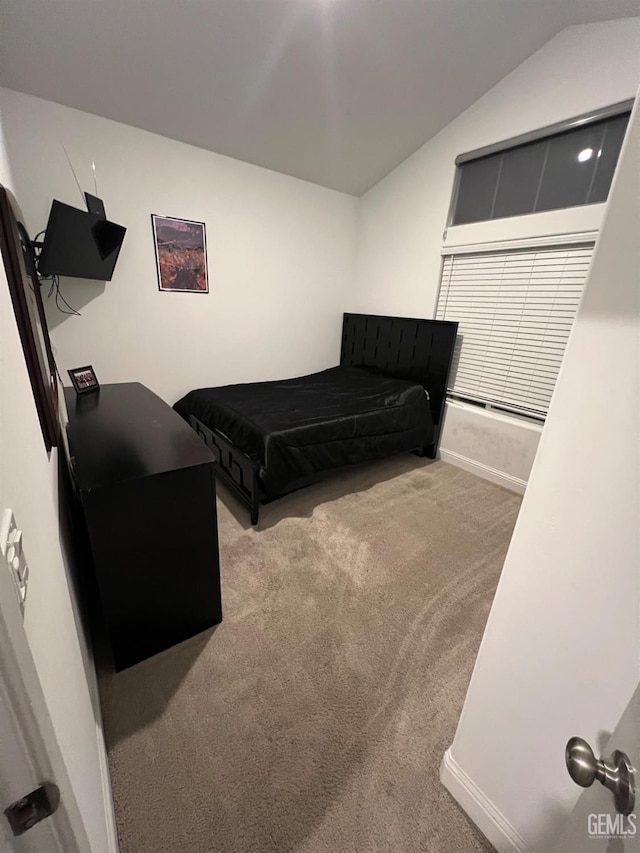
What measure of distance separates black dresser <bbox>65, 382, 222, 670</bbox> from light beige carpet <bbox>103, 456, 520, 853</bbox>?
0.17 m

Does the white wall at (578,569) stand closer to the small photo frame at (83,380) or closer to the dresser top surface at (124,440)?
the dresser top surface at (124,440)

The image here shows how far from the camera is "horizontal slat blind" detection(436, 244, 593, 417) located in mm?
2529

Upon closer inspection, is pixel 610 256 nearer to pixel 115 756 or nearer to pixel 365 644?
pixel 365 644

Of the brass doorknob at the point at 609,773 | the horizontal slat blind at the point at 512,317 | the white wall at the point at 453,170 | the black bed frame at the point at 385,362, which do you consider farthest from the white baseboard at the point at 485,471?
the brass doorknob at the point at 609,773

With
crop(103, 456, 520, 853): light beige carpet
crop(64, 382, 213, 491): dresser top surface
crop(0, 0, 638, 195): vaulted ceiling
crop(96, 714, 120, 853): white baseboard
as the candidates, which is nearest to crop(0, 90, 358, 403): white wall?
crop(0, 0, 638, 195): vaulted ceiling

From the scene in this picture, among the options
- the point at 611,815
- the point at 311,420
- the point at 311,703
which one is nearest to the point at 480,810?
the point at 311,703

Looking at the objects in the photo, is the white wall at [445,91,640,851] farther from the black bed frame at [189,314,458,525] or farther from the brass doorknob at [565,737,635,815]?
the black bed frame at [189,314,458,525]

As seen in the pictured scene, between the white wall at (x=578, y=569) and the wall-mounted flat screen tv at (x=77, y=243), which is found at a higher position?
the wall-mounted flat screen tv at (x=77, y=243)

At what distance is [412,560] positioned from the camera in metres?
2.06

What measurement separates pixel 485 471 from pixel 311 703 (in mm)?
2451

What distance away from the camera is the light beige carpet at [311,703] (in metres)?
1.01

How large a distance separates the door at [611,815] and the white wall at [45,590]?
80 cm

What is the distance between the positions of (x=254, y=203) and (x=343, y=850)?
4010 millimetres

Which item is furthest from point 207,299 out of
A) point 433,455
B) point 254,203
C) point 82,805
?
point 82,805
